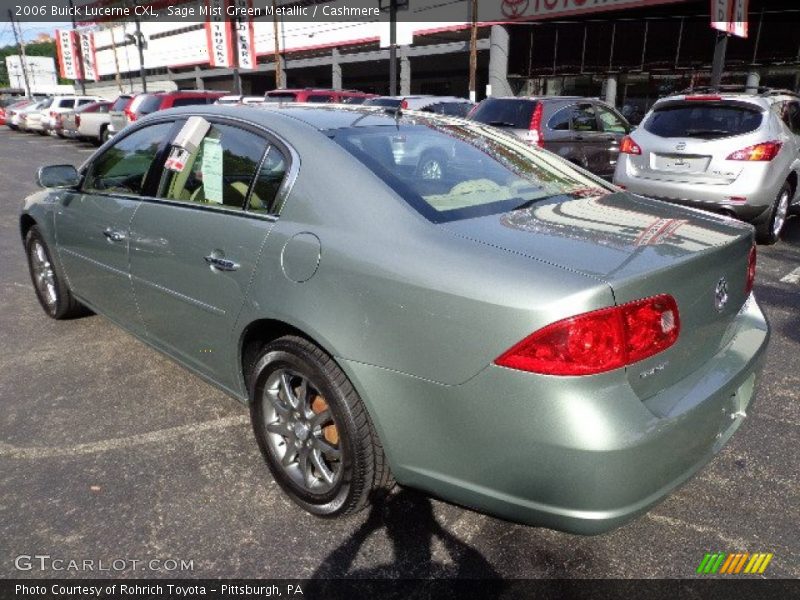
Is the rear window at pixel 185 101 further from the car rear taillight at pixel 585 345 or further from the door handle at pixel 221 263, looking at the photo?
the car rear taillight at pixel 585 345

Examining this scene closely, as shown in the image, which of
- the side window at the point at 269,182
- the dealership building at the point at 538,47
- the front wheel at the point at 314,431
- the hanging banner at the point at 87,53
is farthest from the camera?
the hanging banner at the point at 87,53

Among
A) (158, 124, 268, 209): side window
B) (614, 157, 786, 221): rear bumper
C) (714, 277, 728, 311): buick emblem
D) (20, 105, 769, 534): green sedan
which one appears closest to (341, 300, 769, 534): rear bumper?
(20, 105, 769, 534): green sedan

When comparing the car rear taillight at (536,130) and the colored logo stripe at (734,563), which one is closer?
the colored logo stripe at (734,563)

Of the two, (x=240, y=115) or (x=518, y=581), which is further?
(x=240, y=115)

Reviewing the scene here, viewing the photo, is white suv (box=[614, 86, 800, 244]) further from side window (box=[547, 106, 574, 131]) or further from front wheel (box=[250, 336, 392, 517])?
front wheel (box=[250, 336, 392, 517])

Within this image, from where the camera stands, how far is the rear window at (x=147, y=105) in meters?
15.3

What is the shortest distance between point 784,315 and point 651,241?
3.34 metres

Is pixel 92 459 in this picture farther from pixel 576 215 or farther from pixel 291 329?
pixel 576 215

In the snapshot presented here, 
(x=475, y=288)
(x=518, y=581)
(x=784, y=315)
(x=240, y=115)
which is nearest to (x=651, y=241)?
(x=475, y=288)

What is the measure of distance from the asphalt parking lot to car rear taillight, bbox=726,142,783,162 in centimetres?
352

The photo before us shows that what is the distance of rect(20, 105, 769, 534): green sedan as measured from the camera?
1.75 metres

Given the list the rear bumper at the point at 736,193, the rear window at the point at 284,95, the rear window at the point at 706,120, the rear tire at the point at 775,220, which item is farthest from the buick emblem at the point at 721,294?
the rear window at the point at 284,95

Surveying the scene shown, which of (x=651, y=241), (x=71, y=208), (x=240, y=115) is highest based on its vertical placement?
(x=240, y=115)

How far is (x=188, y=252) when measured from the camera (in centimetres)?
277
